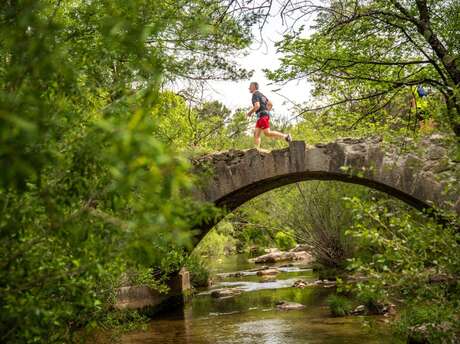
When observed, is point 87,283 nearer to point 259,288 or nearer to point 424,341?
point 424,341

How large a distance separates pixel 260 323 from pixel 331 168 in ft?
9.23

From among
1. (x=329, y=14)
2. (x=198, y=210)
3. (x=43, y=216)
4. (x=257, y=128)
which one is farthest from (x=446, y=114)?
(x=257, y=128)

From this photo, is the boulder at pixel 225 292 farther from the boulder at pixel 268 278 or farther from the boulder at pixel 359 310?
the boulder at pixel 359 310

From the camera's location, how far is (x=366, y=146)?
9.34 metres

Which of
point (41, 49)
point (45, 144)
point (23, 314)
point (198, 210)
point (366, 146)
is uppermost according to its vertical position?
point (366, 146)

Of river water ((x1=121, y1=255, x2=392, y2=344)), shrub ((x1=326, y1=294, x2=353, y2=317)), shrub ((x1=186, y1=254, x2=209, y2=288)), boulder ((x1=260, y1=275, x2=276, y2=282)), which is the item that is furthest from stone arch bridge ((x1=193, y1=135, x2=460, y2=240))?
boulder ((x1=260, y1=275, x2=276, y2=282))

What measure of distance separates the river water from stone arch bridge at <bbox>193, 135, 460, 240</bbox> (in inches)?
83.8

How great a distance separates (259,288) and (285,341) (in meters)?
5.96

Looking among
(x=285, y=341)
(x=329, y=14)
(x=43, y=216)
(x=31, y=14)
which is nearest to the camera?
(x=31, y=14)

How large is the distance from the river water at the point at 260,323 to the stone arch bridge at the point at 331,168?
2.13 metres

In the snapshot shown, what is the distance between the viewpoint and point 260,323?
9805 mm

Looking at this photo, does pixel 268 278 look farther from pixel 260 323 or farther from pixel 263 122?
pixel 263 122

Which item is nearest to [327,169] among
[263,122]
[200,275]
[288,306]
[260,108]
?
[263,122]

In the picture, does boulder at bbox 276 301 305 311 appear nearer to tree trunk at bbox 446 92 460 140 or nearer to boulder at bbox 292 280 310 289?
boulder at bbox 292 280 310 289
